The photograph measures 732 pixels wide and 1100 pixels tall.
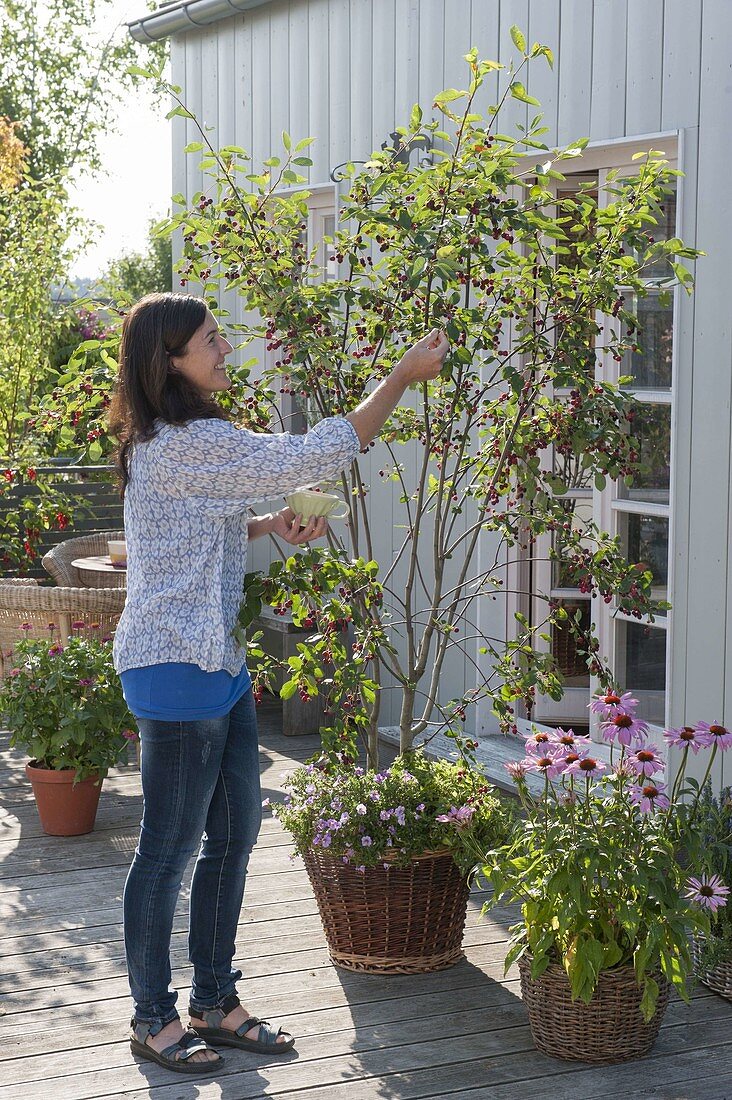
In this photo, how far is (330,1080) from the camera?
317cm

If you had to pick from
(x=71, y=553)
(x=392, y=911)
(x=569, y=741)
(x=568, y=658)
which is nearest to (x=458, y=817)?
(x=392, y=911)

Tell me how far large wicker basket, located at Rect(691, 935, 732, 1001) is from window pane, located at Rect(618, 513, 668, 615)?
1.40 m

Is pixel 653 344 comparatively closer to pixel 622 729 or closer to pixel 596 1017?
pixel 622 729

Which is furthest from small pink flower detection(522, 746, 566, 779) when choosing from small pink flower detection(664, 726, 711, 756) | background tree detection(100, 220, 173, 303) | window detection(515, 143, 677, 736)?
background tree detection(100, 220, 173, 303)

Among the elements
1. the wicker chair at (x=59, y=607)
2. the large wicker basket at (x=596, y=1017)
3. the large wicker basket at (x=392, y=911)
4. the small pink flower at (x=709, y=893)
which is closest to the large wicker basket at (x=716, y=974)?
the small pink flower at (x=709, y=893)

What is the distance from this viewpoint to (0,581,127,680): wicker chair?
18.9 ft

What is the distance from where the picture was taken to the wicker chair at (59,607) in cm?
577

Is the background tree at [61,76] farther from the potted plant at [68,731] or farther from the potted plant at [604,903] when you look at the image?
the potted plant at [604,903]

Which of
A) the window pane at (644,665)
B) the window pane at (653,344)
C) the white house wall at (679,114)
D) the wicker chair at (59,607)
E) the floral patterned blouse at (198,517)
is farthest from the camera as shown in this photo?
the wicker chair at (59,607)

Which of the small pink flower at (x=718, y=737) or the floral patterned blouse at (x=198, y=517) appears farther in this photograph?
the small pink flower at (x=718, y=737)

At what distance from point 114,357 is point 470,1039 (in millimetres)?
1985

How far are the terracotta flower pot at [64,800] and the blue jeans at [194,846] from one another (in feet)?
5.41

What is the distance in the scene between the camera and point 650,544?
4.91 meters

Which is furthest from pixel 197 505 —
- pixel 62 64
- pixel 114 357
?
pixel 62 64
